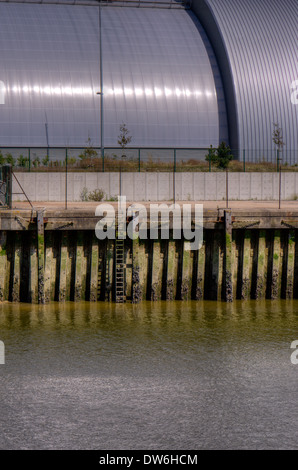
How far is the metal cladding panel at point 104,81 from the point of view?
206ft

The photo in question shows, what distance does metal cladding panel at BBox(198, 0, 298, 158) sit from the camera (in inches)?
2564

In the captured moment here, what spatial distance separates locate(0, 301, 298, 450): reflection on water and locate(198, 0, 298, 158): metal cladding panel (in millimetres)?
39550

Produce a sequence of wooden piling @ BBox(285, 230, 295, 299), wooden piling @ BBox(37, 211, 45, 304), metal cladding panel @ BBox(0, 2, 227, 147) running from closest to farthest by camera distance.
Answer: wooden piling @ BBox(37, 211, 45, 304) → wooden piling @ BBox(285, 230, 295, 299) → metal cladding panel @ BBox(0, 2, 227, 147)

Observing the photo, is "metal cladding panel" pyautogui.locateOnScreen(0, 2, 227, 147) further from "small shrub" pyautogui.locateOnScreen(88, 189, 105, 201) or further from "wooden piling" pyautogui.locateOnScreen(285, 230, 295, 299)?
"wooden piling" pyautogui.locateOnScreen(285, 230, 295, 299)

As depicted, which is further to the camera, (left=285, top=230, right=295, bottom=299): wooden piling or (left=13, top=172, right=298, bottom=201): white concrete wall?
(left=13, top=172, right=298, bottom=201): white concrete wall

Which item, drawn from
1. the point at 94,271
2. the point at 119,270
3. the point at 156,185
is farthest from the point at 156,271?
the point at 156,185

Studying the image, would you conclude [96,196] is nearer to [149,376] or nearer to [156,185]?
[156,185]

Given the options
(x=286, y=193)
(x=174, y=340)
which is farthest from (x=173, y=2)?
(x=174, y=340)

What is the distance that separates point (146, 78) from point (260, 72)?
10362 millimetres

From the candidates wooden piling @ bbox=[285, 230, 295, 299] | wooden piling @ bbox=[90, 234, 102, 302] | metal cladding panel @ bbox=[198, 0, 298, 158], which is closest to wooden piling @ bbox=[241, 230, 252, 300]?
wooden piling @ bbox=[285, 230, 295, 299]

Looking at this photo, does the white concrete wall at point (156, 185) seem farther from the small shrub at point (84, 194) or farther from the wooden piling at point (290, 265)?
the wooden piling at point (290, 265)

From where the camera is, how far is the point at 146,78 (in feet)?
215
